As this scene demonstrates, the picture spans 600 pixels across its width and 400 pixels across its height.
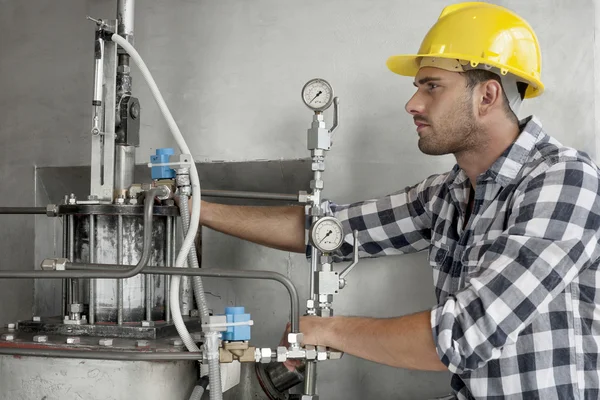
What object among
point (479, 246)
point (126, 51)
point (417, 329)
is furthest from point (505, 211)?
point (126, 51)

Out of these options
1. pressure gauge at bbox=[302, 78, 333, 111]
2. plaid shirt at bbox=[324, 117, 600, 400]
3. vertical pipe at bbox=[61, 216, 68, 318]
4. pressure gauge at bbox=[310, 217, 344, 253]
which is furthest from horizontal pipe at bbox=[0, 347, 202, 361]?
pressure gauge at bbox=[302, 78, 333, 111]

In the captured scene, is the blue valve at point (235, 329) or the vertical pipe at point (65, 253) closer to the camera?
the blue valve at point (235, 329)

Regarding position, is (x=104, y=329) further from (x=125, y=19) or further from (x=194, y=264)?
(x=125, y=19)

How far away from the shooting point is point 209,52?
2.07 m

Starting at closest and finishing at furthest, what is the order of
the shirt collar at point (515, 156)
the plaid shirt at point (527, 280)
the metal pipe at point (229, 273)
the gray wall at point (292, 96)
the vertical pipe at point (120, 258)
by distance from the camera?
the plaid shirt at point (527, 280) → the metal pipe at point (229, 273) → the shirt collar at point (515, 156) → the vertical pipe at point (120, 258) → the gray wall at point (292, 96)

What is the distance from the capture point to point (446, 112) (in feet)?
5.09

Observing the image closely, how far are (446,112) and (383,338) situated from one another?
0.55 meters

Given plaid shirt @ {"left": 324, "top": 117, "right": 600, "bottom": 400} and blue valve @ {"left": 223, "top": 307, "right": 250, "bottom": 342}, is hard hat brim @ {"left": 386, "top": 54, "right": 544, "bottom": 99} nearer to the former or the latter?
plaid shirt @ {"left": 324, "top": 117, "right": 600, "bottom": 400}

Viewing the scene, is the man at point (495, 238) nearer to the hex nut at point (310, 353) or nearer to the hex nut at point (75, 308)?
the hex nut at point (310, 353)

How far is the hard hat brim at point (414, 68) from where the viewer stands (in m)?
1.53

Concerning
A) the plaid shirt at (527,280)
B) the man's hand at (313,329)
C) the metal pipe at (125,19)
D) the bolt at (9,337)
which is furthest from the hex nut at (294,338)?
the metal pipe at (125,19)

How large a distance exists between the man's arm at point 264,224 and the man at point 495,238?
0.35 m

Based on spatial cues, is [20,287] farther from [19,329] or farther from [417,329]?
[417,329]

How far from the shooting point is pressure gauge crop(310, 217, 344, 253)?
5.20 feet
